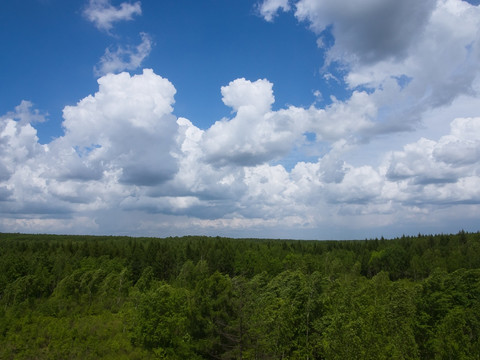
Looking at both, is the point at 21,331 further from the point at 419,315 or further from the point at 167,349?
the point at 419,315

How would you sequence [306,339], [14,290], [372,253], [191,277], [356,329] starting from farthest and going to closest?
[372,253] → [191,277] → [14,290] → [306,339] → [356,329]

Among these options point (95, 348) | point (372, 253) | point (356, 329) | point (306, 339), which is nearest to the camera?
point (356, 329)

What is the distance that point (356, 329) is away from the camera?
78.5ft

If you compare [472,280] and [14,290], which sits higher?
[472,280]

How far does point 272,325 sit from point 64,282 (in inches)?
2523

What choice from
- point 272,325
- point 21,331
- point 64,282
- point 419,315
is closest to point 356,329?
point 272,325

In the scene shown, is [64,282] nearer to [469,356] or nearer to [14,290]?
[14,290]

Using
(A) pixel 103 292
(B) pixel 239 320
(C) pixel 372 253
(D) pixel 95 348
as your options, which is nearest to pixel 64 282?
(A) pixel 103 292

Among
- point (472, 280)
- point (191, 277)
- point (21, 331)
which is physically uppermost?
point (472, 280)

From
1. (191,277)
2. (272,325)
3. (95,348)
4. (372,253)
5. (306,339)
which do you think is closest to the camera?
(272,325)

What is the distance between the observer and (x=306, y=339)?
34781 millimetres

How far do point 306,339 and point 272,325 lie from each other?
6.44 m

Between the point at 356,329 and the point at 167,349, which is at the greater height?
the point at 356,329

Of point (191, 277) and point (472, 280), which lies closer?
point (472, 280)
